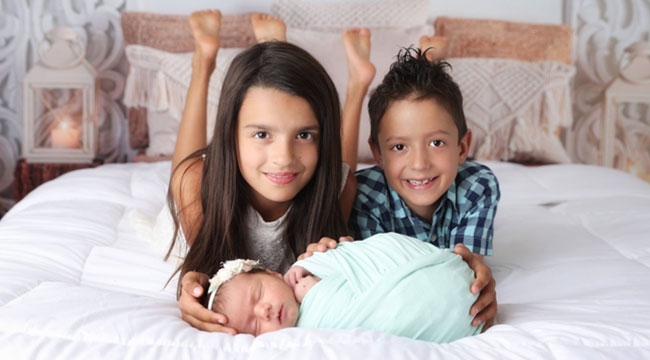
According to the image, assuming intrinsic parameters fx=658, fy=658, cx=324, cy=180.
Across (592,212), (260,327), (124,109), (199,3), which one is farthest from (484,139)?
(260,327)

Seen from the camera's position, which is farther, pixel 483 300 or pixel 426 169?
pixel 426 169

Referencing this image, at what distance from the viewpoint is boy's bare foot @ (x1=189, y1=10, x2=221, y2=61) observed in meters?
1.72

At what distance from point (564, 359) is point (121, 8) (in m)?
2.73

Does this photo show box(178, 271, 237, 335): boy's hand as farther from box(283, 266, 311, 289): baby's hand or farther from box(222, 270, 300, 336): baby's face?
box(283, 266, 311, 289): baby's hand

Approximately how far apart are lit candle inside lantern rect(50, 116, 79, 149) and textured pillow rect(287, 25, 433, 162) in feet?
3.56

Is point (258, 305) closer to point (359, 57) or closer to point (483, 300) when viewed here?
point (483, 300)

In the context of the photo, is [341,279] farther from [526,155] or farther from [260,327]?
[526,155]

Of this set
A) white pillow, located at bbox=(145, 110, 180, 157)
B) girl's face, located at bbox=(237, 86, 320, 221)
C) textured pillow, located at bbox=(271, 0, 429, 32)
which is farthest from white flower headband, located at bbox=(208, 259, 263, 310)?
textured pillow, located at bbox=(271, 0, 429, 32)

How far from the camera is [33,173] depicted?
9.14 feet

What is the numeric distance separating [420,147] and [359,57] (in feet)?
1.97

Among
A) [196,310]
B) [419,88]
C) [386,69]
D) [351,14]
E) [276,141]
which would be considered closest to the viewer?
[196,310]

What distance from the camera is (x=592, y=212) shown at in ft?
5.88

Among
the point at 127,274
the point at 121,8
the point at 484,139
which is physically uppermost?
the point at 121,8

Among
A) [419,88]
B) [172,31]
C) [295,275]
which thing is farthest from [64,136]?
[295,275]
